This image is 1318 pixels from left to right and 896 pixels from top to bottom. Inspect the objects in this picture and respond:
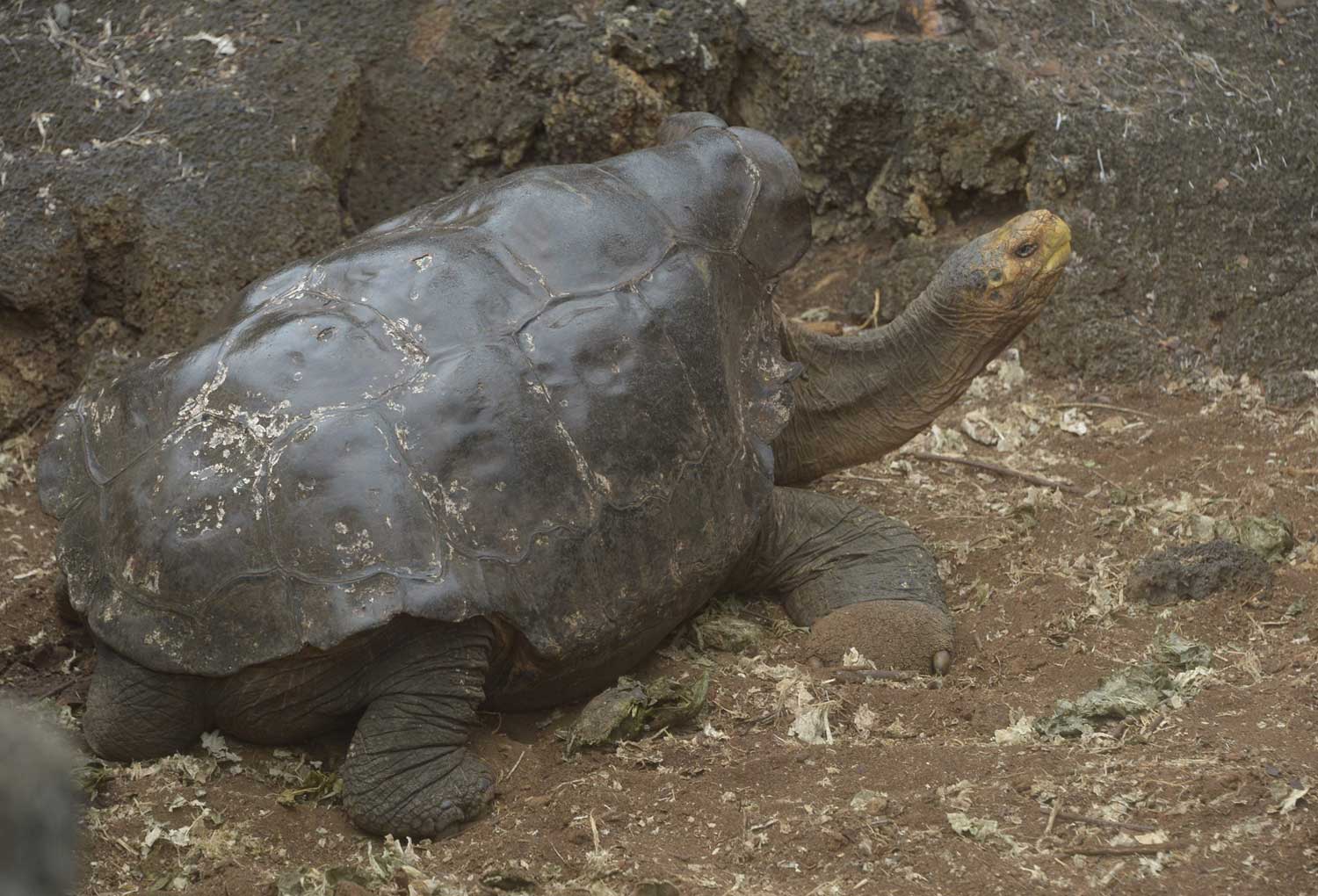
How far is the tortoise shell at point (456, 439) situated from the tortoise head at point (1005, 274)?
799mm

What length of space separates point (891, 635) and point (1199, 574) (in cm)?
114

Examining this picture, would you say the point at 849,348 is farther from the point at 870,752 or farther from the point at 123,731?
the point at 123,731

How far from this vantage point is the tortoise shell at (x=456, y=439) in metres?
3.79

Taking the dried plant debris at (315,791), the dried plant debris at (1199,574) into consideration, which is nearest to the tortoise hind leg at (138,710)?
the dried plant debris at (315,791)

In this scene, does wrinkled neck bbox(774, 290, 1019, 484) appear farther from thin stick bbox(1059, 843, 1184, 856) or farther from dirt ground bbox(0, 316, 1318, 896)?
thin stick bbox(1059, 843, 1184, 856)

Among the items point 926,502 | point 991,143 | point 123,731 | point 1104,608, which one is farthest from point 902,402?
point 123,731

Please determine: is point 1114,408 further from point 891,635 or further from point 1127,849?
point 1127,849

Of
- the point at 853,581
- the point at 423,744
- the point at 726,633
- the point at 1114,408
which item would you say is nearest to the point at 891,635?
the point at 853,581

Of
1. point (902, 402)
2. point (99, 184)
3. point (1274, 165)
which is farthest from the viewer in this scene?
point (1274, 165)

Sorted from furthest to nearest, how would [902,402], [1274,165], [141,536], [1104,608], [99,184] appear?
[1274,165]
[99,184]
[902,402]
[1104,608]
[141,536]

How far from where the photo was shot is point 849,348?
548 centimetres

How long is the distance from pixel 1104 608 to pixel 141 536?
322cm

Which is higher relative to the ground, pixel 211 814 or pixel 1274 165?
pixel 1274 165

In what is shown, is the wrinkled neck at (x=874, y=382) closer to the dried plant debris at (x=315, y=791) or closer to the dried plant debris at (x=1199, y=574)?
the dried plant debris at (x=1199, y=574)
